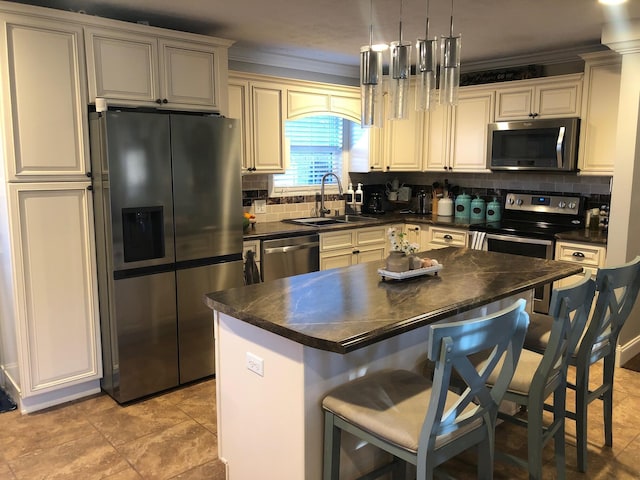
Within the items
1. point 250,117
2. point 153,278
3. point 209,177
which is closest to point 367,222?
point 250,117

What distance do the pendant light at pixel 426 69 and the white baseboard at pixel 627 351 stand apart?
8.44 feet

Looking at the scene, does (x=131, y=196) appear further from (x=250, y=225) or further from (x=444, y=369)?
(x=444, y=369)

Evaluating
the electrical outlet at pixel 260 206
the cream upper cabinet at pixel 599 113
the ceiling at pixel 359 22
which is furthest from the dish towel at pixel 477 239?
the electrical outlet at pixel 260 206

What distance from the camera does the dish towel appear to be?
184 inches

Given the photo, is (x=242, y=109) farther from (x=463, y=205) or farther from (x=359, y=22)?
(x=463, y=205)

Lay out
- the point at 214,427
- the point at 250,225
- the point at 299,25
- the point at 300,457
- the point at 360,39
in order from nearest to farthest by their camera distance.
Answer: the point at 300,457 → the point at 214,427 → the point at 299,25 → the point at 360,39 → the point at 250,225

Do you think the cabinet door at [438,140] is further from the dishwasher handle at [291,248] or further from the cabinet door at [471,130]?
the dishwasher handle at [291,248]

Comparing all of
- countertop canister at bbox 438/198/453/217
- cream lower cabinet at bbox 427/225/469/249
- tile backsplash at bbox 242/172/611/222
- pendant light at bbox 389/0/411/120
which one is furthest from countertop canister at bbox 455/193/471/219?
pendant light at bbox 389/0/411/120

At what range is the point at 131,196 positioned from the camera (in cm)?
318

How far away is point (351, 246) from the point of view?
4.84 m

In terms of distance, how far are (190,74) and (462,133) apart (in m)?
2.67

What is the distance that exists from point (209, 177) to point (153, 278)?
2.43 ft

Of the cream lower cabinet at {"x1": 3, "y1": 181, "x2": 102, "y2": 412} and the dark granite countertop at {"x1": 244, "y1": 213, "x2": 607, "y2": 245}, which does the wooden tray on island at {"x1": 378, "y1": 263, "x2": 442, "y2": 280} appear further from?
the cream lower cabinet at {"x1": 3, "y1": 181, "x2": 102, "y2": 412}

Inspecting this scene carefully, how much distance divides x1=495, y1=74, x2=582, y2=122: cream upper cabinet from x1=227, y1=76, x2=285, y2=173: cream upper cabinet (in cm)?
197
